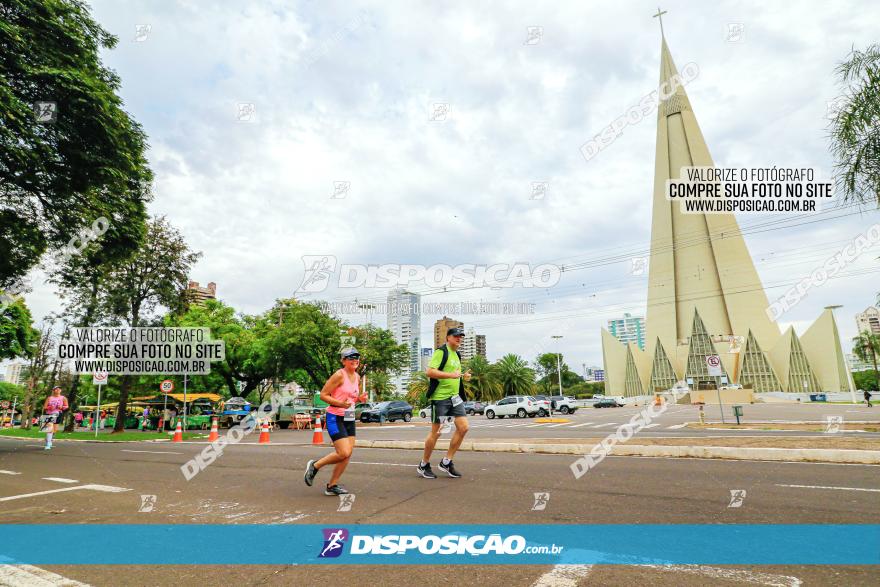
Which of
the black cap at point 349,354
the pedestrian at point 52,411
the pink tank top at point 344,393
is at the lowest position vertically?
the pedestrian at point 52,411

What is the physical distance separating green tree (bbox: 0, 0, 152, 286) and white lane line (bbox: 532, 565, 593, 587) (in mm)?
13556

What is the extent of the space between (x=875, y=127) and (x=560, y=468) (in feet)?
44.7

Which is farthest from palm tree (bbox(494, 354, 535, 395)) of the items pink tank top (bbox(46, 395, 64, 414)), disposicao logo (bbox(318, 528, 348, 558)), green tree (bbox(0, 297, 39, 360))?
disposicao logo (bbox(318, 528, 348, 558))

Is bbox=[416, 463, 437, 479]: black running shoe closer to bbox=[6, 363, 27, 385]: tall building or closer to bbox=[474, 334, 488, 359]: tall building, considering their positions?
bbox=[6, 363, 27, 385]: tall building

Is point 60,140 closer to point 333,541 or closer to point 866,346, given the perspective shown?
point 333,541

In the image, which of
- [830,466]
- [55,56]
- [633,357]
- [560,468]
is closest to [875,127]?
[830,466]

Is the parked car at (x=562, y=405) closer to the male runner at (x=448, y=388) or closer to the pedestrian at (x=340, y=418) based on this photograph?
the male runner at (x=448, y=388)

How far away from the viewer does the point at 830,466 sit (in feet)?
24.0

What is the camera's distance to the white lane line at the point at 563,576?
2.84 m

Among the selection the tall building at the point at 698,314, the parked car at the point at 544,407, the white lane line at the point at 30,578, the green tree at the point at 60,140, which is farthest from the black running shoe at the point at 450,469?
the tall building at the point at 698,314

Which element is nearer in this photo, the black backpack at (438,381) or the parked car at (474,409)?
the black backpack at (438,381)

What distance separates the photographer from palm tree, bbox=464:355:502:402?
209 feet

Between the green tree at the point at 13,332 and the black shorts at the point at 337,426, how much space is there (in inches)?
987

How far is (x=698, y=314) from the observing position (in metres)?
77.6
